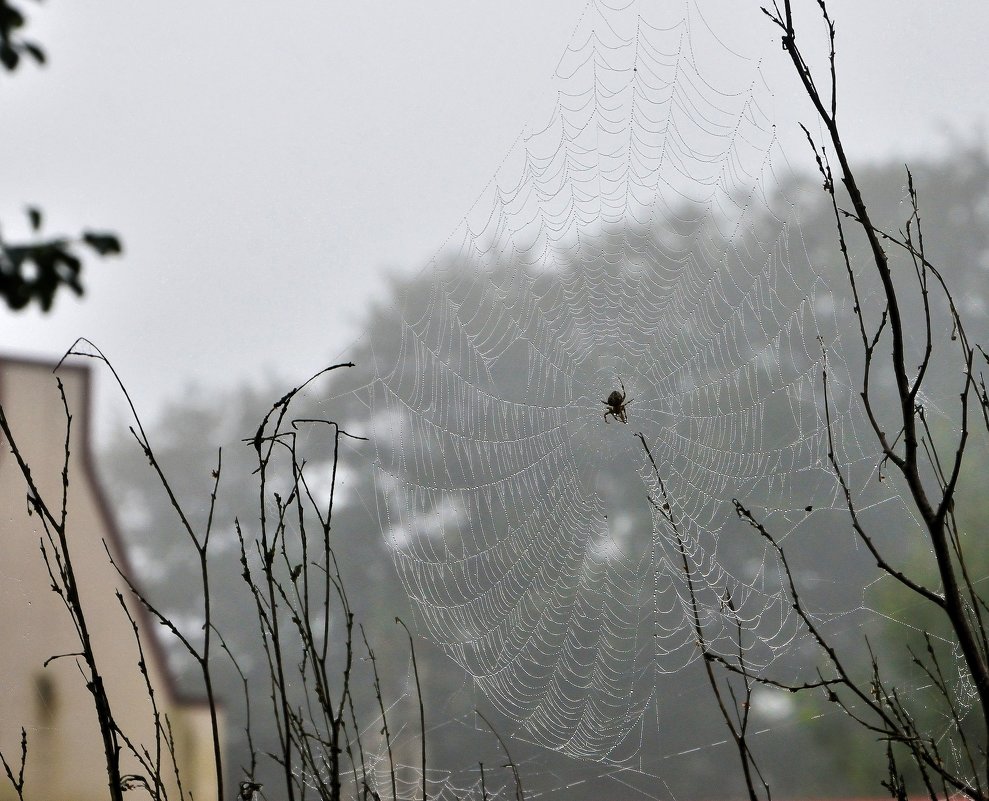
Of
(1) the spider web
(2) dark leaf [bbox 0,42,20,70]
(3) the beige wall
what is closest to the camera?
(2) dark leaf [bbox 0,42,20,70]

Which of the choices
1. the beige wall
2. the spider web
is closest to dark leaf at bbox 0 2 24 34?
the beige wall

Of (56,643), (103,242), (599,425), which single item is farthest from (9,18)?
(599,425)

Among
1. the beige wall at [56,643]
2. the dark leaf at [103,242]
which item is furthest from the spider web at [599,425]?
the dark leaf at [103,242]

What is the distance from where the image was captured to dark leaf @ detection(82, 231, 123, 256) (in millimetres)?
807

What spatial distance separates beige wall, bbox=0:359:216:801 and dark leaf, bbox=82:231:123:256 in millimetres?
3984

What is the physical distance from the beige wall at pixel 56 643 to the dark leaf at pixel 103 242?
3.98 m

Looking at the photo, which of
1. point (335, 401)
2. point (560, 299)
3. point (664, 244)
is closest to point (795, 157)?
point (664, 244)

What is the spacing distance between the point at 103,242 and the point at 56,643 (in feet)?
15.8

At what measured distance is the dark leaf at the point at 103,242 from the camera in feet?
2.65

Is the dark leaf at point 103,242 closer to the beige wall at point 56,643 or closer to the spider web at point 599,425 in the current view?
the beige wall at point 56,643

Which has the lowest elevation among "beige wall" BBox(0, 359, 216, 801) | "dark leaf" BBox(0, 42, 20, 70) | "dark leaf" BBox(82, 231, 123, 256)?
"dark leaf" BBox(82, 231, 123, 256)

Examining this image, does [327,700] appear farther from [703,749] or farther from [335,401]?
[703,749]

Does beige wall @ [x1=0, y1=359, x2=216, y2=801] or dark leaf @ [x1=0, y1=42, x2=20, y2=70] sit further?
beige wall @ [x1=0, y1=359, x2=216, y2=801]

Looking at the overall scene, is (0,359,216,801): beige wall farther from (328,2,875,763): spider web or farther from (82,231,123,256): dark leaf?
(82,231,123,256): dark leaf
